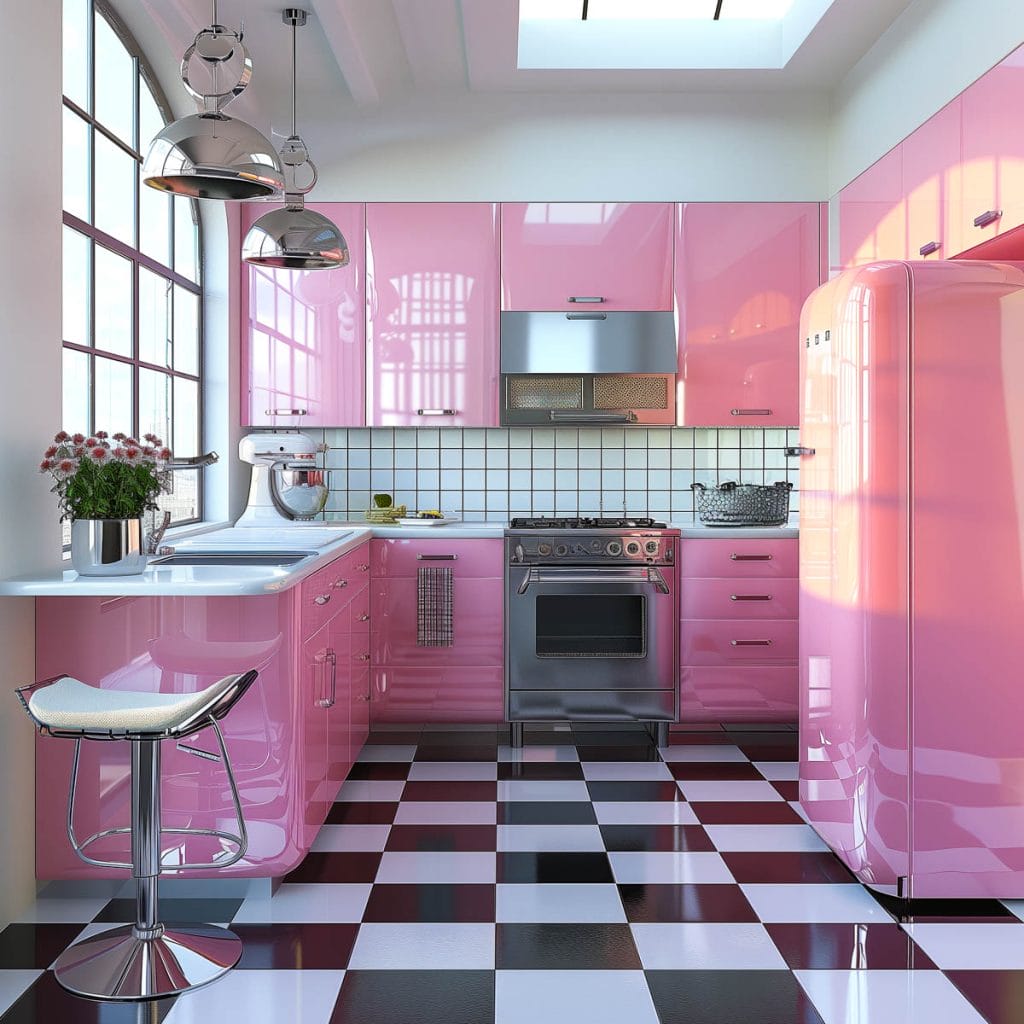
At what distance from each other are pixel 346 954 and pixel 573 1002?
538 millimetres

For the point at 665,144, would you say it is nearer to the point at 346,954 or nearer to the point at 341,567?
the point at 341,567

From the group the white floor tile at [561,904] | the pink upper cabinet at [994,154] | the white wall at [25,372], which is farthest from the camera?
the pink upper cabinet at [994,154]

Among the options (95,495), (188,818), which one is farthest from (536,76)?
(188,818)

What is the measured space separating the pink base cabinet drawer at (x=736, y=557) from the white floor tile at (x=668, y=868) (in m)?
1.43

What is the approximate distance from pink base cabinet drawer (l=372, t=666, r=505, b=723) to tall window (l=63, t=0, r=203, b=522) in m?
1.12

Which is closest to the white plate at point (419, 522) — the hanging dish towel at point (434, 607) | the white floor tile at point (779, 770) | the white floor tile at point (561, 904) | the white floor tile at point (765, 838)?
the hanging dish towel at point (434, 607)

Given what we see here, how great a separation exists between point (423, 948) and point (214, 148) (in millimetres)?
1791

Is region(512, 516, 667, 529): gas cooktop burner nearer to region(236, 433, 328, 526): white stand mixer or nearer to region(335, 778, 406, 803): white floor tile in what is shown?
region(236, 433, 328, 526): white stand mixer

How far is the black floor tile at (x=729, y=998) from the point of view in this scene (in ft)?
6.49

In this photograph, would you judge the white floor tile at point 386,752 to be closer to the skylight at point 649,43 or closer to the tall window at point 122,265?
the tall window at point 122,265

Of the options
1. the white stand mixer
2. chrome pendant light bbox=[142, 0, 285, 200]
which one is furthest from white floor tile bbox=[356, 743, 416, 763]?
chrome pendant light bbox=[142, 0, 285, 200]

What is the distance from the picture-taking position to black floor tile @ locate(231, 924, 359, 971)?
2.20m

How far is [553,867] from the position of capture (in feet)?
9.07

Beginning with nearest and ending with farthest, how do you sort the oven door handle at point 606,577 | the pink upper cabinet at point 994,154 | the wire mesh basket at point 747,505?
the pink upper cabinet at point 994,154 < the oven door handle at point 606,577 < the wire mesh basket at point 747,505
